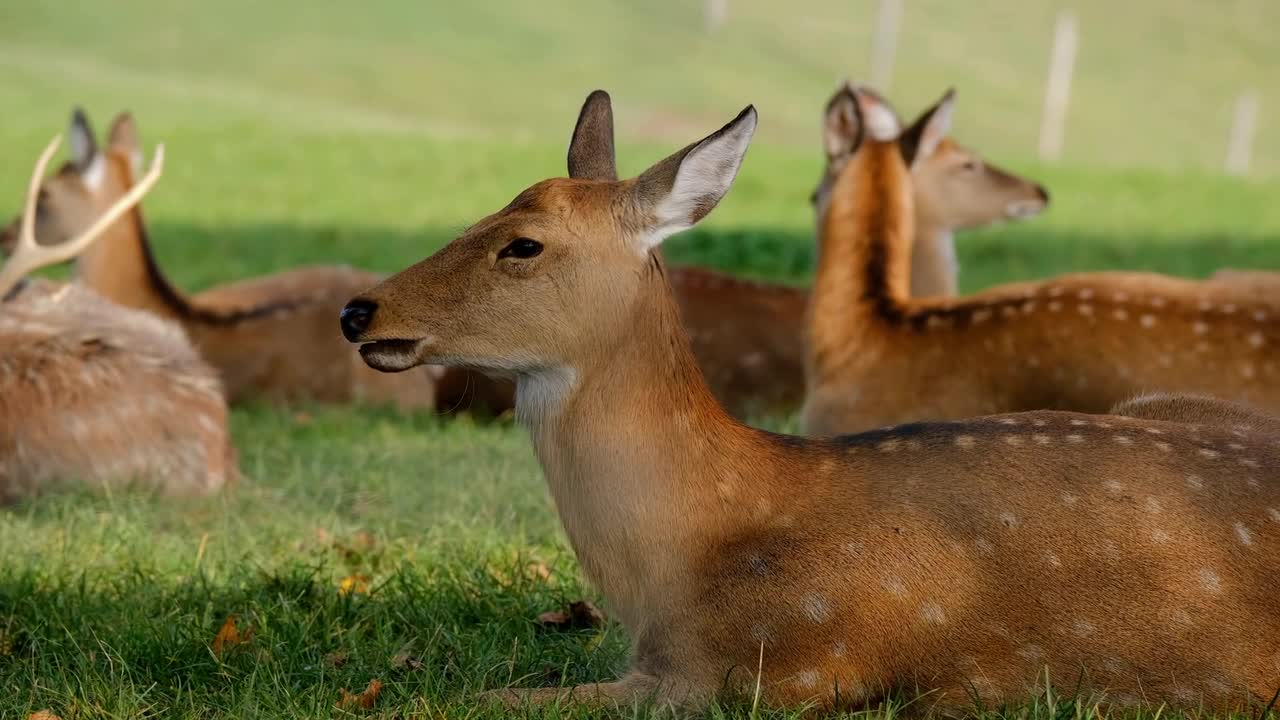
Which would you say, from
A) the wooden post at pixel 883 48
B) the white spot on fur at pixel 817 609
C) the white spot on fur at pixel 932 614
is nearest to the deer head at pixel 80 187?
the white spot on fur at pixel 817 609

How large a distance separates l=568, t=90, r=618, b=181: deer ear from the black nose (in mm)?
786

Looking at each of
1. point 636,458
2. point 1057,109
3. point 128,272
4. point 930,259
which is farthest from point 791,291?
point 1057,109

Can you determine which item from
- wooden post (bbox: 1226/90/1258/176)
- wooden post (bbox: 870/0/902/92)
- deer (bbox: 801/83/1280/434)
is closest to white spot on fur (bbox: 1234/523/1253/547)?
deer (bbox: 801/83/1280/434)

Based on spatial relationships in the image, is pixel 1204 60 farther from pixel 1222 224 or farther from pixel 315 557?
pixel 315 557

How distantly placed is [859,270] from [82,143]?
5.20 m

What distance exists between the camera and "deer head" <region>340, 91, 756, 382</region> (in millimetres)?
3951

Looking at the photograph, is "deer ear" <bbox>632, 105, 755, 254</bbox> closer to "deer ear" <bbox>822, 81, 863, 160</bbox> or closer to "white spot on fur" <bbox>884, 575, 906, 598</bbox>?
"white spot on fur" <bbox>884, 575, 906, 598</bbox>

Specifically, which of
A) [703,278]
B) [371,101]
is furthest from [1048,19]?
[703,278]

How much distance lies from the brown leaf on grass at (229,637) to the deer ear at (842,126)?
13.1 feet

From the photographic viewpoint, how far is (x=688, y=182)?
12.9 feet

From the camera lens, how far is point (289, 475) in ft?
23.9

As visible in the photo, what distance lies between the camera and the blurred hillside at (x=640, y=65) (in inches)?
1603

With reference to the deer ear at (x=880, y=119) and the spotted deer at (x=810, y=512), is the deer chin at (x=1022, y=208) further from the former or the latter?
the spotted deer at (x=810, y=512)

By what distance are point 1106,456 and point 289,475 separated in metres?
4.17
